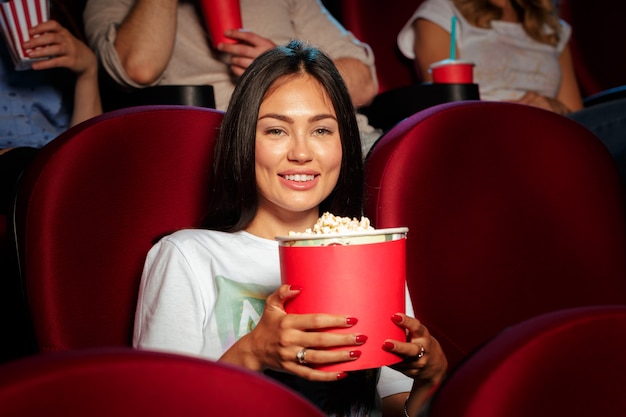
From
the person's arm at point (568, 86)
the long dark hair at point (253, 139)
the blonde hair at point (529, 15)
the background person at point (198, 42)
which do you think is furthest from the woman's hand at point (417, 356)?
the person's arm at point (568, 86)

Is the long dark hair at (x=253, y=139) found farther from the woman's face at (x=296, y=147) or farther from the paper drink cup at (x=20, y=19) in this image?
the paper drink cup at (x=20, y=19)

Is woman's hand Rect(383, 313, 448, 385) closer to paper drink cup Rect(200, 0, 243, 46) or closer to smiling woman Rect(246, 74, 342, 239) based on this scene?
smiling woman Rect(246, 74, 342, 239)

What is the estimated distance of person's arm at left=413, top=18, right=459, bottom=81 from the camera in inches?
77.5

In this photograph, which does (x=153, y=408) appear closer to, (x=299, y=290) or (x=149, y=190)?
(x=299, y=290)

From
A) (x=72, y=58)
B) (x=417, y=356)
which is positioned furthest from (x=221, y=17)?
(x=417, y=356)

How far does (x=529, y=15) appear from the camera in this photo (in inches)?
85.2

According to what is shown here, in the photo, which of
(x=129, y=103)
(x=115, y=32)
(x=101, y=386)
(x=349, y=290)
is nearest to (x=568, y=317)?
(x=349, y=290)

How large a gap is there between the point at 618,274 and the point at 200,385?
37.3 inches

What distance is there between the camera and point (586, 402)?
0.53m

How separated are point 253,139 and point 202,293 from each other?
23cm

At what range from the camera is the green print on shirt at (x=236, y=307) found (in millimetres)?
970

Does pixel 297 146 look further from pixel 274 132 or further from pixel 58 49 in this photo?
pixel 58 49

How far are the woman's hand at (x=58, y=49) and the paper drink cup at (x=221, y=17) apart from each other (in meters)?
0.27

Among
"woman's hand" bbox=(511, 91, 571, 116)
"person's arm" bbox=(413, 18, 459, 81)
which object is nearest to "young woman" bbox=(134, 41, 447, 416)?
"person's arm" bbox=(413, 18, 459, 81)
